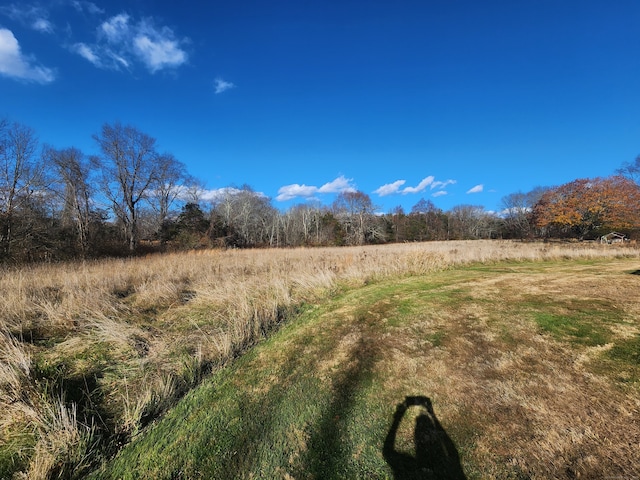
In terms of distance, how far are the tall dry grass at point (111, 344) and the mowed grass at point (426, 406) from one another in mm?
426

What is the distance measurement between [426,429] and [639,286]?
5337 mm

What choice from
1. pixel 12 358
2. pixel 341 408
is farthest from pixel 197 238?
pixel 341 408

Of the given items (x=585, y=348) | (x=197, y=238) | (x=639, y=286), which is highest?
(x=197, y=238)

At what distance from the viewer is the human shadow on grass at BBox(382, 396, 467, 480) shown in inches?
63.8

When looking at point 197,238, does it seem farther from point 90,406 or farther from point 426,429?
point 426,429

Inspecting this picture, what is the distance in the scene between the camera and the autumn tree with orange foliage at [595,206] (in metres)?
21.9

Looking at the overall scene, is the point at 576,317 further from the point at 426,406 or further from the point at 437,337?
the point at 426,406

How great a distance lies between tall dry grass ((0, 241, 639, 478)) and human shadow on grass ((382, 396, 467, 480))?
216cm

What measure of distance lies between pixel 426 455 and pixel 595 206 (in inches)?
1284

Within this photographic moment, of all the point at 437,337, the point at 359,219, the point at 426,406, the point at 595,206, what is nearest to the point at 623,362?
the point at 437,337

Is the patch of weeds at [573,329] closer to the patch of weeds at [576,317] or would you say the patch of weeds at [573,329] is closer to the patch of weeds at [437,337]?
the patch of weeds at [576,317]

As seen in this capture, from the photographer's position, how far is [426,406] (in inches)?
86.0

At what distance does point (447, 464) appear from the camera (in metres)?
1.66

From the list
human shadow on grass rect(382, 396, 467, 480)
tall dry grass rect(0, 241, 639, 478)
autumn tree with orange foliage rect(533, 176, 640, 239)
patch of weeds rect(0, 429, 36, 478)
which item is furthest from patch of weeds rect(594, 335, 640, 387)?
Answer: autumn tree with orange foliage rect(533, 176, 640, 239)
